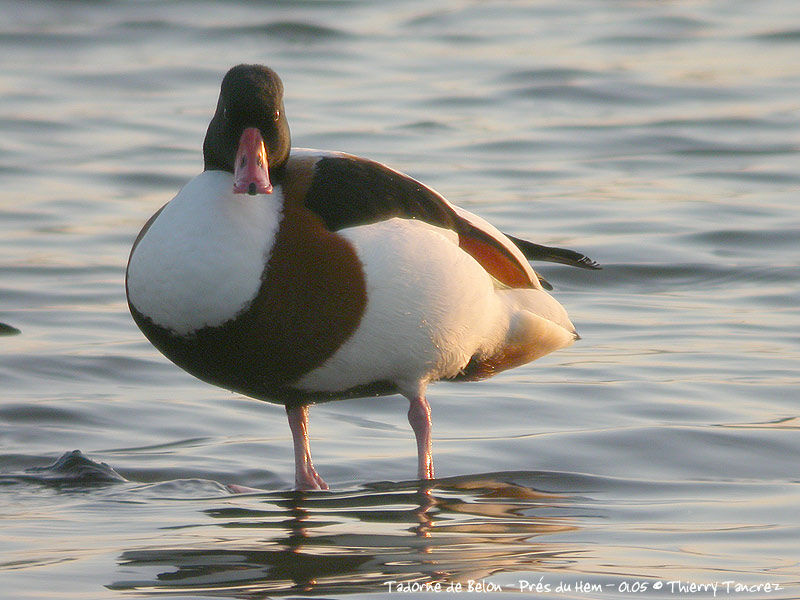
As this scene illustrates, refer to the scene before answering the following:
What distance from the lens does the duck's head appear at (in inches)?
200

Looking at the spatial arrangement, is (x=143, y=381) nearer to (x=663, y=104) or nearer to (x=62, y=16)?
(x=663, y=104)

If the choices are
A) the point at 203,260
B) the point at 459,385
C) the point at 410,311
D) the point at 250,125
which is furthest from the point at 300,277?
the point at 459,385

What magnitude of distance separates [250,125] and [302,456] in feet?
3.84

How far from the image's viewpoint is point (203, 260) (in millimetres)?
4891

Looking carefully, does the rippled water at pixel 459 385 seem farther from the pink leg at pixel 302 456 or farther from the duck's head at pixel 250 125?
the duck's head at pixel 250 125

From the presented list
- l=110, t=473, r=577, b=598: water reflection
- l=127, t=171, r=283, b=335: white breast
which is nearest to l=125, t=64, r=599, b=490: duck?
l=127, t=171, r=283, b=335: white breast

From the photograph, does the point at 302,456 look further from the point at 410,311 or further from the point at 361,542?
the point at 361,542

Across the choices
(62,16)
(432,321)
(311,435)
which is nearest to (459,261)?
(432,321)

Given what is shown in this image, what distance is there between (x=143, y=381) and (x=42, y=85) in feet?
28.2

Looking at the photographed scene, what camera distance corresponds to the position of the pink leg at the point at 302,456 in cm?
546

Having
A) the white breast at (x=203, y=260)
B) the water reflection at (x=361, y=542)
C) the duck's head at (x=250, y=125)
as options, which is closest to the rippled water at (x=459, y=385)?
the water reflection at (x=361, y=542)

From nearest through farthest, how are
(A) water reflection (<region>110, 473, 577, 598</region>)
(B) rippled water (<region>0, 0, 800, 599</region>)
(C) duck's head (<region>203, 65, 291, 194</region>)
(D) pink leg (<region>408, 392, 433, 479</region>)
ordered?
(A) water reflection (<region>110, 473, 577, 598</region>) → (B) rippled water (<region>0, 0, 800, 599</region>) → (C) duck's head (<region>203, 65, 291, 194</region>) → (D) pink leg (<region>408, 392, 433, 479</region>)

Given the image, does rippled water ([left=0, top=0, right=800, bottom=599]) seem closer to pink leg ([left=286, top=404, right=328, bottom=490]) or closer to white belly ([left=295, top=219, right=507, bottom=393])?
pink leg ([left=286, top=404, right=328, bottom=490])

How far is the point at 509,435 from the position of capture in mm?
6223
